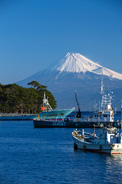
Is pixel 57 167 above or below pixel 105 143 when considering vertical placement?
below

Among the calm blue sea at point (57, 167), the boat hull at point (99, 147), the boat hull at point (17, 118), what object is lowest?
the calm blue sea at point (57, 167)

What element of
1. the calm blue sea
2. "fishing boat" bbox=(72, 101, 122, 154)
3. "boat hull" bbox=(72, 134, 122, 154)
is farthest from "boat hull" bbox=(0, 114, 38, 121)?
"fishing boat" bbox=(72, 101, 122, 154)

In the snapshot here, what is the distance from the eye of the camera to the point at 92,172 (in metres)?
38.9

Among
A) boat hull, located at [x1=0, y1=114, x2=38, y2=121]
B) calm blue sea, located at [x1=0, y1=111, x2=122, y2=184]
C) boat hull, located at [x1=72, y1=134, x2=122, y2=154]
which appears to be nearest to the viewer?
calm blue sea, located at [x1=0, y1=111, x2=122, y2=184]

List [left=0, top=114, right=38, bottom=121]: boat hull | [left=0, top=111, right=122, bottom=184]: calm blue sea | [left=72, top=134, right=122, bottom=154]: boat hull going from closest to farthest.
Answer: [left=0, top=111, right=122, bottom=184]: calm blue sea, [left=72, top=134, right=122, bottom=154]: boat hull, [left=0, top=114, right=38, bottom=121]: boat hull

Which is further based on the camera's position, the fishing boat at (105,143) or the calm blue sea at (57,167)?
the fishing boat at (105,143)

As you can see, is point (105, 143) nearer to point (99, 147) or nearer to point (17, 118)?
point (99, 147)

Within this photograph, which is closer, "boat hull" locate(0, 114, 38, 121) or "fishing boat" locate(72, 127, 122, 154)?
"fishing boat" locate(72, 127, 122, 154)

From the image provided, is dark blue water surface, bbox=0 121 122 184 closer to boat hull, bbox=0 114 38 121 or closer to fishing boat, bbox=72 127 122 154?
fishing boat, bbox=72 127 122 154

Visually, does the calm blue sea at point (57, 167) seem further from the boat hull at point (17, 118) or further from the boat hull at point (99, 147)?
the boat hull at point (17, 118)

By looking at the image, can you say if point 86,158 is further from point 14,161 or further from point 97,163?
point 14,161

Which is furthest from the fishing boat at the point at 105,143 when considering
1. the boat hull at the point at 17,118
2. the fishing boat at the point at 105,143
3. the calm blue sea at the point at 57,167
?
the boat hull at the point at 17,118

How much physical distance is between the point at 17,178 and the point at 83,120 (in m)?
72.6

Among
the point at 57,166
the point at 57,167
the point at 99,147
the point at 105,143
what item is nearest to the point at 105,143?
the point at 105,143
